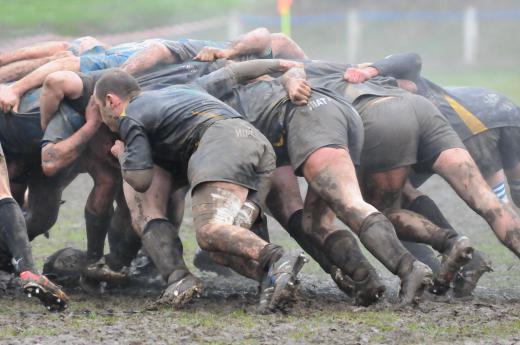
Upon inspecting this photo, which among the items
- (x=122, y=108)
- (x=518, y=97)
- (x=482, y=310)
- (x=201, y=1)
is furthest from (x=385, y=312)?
(x=201, y=1)

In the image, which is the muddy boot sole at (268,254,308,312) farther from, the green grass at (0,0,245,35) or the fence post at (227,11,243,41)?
the fence post at (227,11,243,41)

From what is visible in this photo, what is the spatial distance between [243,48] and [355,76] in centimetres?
92

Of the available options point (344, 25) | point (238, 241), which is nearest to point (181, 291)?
point (238, 241)

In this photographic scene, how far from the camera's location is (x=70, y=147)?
8078 millimetres

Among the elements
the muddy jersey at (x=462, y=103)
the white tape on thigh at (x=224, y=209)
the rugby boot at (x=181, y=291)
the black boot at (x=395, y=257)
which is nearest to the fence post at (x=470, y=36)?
the muddy jersey at (x=462, y=103)

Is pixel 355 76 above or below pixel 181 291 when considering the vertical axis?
above

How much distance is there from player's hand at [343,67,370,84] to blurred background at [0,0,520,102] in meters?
14.5

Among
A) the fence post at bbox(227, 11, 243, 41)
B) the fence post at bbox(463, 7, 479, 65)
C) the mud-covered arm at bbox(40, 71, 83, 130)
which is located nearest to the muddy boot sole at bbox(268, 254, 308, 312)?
the mud-covered arm at bbox(40, 71, 83, 130)

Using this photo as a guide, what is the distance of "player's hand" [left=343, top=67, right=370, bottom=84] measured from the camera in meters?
8.52

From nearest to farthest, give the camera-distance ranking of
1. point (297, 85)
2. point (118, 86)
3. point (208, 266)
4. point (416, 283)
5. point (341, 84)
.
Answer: point (416, 283) → point (118, 86) → point (297, 85) → point (341, 84) → point (208, 266)

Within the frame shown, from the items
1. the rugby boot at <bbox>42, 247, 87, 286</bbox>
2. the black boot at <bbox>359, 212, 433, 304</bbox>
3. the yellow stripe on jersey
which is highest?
the yellow stripe on jersey

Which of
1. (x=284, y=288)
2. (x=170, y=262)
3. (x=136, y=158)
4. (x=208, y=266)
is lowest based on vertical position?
(x=208, y=266)

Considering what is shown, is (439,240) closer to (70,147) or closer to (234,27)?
(70,147)

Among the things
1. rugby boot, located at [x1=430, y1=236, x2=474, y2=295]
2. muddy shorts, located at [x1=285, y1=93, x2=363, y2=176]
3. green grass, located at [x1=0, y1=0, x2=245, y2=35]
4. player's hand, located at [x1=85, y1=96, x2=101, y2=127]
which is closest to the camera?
rugby boot, located at [x1=430, y1=236, x2=474, y2=295]
